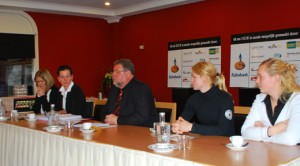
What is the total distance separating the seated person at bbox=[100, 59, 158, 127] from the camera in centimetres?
321

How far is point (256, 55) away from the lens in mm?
5520

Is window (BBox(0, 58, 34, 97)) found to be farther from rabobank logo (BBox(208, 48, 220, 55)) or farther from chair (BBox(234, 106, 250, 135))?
chair (BBox(234, 106, 250, 135))

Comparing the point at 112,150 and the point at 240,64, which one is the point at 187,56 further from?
the point at 112,150

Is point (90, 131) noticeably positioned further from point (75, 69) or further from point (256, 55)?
point (75, 69)

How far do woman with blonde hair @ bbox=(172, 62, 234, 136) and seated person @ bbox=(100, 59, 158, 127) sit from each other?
A: 408 mm

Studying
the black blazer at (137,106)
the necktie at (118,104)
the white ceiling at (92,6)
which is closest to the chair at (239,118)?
the black blazer at (137,106)

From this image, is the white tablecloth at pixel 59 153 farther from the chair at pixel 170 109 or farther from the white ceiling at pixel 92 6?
the white ceiling at pixel 92 6

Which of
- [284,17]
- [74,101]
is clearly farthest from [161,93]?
[74,101]

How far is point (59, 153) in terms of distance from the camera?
8.68ft

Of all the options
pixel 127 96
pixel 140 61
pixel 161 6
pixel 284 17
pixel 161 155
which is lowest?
pixel 161 155

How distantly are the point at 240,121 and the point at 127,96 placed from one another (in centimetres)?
107

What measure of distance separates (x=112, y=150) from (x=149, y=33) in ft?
17.4

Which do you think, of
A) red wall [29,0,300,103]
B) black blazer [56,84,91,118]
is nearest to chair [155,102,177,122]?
black blazer [56,84,91,118]

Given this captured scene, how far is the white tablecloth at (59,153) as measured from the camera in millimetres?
2016
